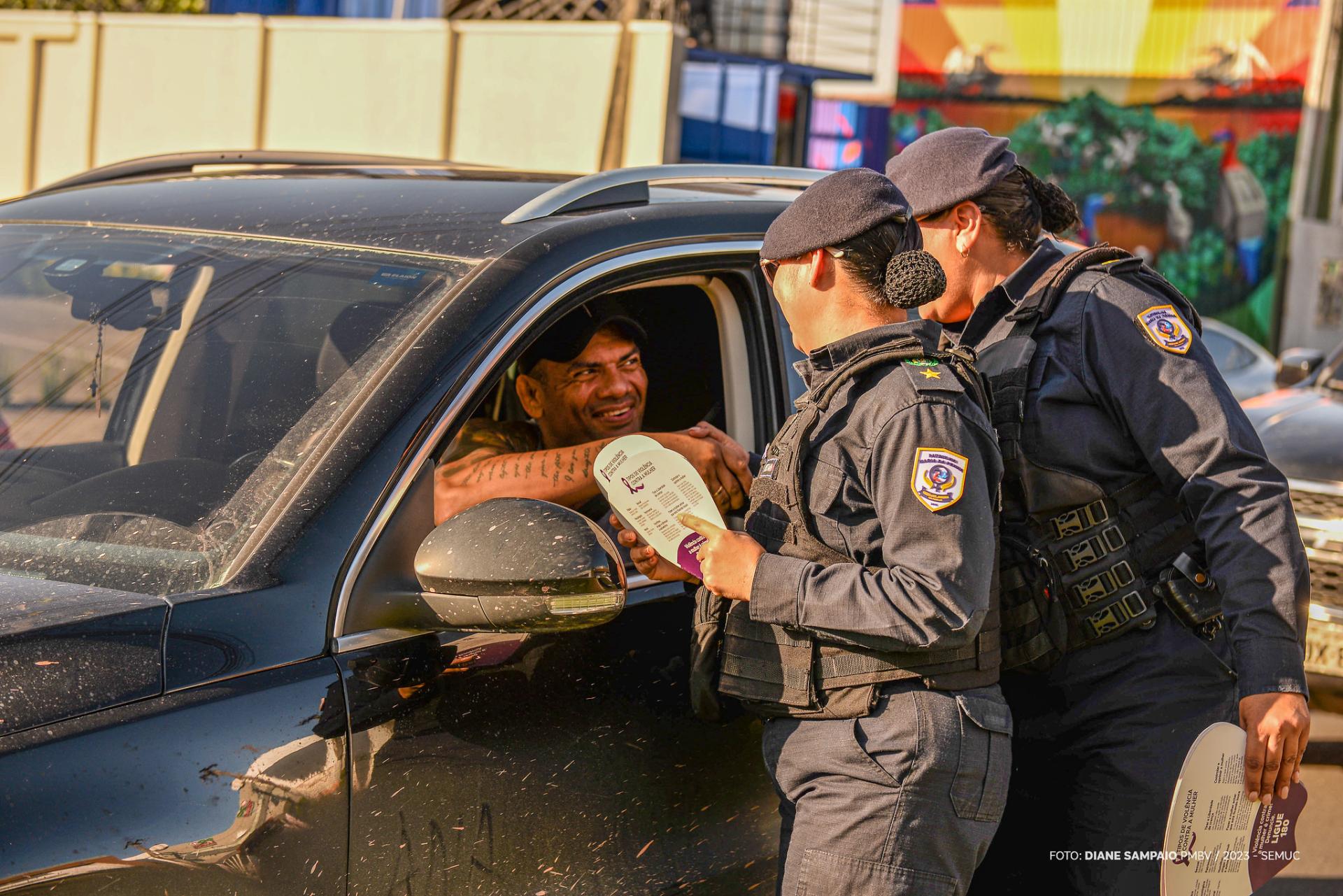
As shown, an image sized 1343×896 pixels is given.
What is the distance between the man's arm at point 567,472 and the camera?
8.69 ft

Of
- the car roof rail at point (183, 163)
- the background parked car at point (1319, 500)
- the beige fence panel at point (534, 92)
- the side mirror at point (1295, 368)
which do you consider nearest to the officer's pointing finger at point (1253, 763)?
the car roof rail at point (183, 163)

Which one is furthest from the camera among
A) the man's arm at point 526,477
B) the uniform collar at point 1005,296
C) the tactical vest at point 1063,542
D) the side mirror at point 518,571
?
the uniform collar at point 1005,296

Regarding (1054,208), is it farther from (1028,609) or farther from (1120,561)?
(1028,609)

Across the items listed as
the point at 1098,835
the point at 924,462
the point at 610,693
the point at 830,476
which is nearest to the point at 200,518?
the point at 610,693

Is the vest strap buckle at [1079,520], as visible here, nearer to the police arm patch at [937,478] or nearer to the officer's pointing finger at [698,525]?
the police arm patch at [937,478]

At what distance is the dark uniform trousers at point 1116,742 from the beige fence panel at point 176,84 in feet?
37.0

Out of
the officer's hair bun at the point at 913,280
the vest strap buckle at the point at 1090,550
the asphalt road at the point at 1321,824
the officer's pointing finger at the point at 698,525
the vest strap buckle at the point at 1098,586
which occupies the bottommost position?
the asphalt road at the point at 1321,824

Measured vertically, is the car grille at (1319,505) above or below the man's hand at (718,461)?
below

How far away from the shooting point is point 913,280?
2.13 meters

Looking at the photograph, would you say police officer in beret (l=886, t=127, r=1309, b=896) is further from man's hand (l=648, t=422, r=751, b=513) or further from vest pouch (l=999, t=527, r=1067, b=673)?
man's hand (l=648, t=422, r=751, b=513)

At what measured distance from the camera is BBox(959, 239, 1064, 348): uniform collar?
279 centimetres

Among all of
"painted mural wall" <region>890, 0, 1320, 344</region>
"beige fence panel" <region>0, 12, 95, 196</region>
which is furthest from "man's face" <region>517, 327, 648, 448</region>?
"painted mural wall" <region>890, 0, 1320, 344</region>

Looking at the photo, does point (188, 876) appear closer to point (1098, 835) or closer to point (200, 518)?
point (200, 518)

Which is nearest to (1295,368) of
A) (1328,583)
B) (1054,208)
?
(1328,583)
